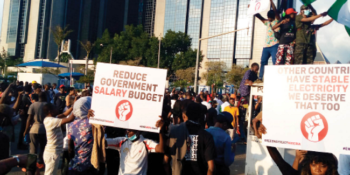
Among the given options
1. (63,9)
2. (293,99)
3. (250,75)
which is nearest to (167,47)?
(63,9)

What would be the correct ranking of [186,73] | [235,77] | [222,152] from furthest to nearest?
[235,77] → [186,73] → [222,152]

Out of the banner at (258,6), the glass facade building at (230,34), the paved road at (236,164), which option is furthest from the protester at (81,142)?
the glass facade building at (230,34)

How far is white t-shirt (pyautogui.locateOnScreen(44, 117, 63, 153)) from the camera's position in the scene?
196 inches

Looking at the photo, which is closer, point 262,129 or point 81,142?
point 262,129

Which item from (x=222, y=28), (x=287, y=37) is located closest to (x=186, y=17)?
(x=222, y=28)

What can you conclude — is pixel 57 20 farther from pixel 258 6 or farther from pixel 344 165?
pixel 344 165

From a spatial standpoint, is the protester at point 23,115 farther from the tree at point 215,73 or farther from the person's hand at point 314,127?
the tree at point 215,73

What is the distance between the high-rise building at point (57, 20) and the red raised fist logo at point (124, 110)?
67956 mm

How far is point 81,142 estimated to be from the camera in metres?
4.46

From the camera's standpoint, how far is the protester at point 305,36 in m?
6.66

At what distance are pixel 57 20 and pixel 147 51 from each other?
111ft

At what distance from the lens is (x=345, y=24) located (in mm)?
5355

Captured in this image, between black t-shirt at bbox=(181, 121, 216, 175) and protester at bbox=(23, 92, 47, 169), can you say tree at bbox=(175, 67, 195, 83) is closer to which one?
protester at bbox=(23, 92, 47, 169)

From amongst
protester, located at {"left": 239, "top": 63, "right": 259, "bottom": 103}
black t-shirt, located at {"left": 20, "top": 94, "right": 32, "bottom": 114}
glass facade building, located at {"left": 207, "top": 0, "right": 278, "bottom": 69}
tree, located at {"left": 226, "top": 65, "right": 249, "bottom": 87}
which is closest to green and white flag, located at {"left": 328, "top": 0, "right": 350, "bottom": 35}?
protester, located at {"left": 239, "top": 63, "right": 259, "bottom": 103}
